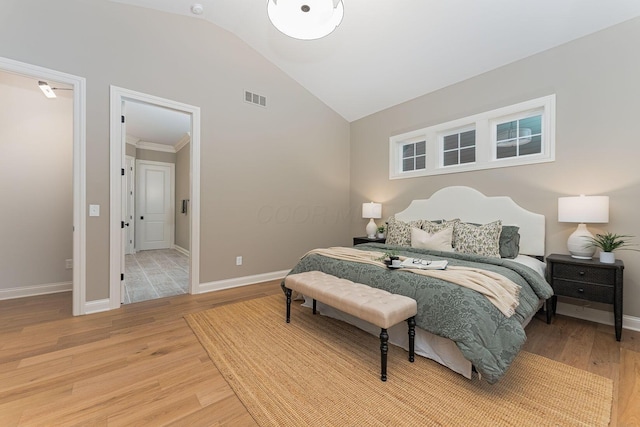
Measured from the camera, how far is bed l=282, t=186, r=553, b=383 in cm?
163

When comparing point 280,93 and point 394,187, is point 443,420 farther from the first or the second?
point 280,93

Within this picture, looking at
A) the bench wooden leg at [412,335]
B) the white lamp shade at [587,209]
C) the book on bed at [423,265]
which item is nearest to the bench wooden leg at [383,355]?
the bench wooden leg at [412,335]

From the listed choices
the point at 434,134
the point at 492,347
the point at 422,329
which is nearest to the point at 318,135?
the point at 434,134

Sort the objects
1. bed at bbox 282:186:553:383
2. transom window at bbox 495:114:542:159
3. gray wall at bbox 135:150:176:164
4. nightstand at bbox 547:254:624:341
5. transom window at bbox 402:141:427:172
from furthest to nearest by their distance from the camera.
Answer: gray wall at bbox 135:150:176:164
transom window at bbox 402:141:427:172
transom window at bbox 495:114:542:159
nightstand at bbox 547:254:624:341
bed at bbox 282:186:553:383

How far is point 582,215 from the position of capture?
246cm

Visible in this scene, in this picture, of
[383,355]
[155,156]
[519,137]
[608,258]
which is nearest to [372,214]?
[519,137]

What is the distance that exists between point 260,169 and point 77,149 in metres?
2.04

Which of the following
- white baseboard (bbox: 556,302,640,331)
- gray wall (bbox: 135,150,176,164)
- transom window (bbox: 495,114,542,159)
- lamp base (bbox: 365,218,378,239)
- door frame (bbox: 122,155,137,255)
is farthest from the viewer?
gray wall (bbox: 135,150,176,164)

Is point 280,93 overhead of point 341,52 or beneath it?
beneath

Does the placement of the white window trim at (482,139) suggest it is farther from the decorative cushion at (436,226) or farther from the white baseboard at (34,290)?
the white baseboard at (34,290)

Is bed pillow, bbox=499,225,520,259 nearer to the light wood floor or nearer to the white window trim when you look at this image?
the light wood floor

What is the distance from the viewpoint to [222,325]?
8.24ft

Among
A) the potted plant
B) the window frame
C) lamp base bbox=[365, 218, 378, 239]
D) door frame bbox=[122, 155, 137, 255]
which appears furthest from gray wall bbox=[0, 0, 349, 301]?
door frame bbox=[122, 155, 137, 255]

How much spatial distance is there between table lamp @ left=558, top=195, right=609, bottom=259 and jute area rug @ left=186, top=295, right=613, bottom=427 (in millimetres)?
1302
